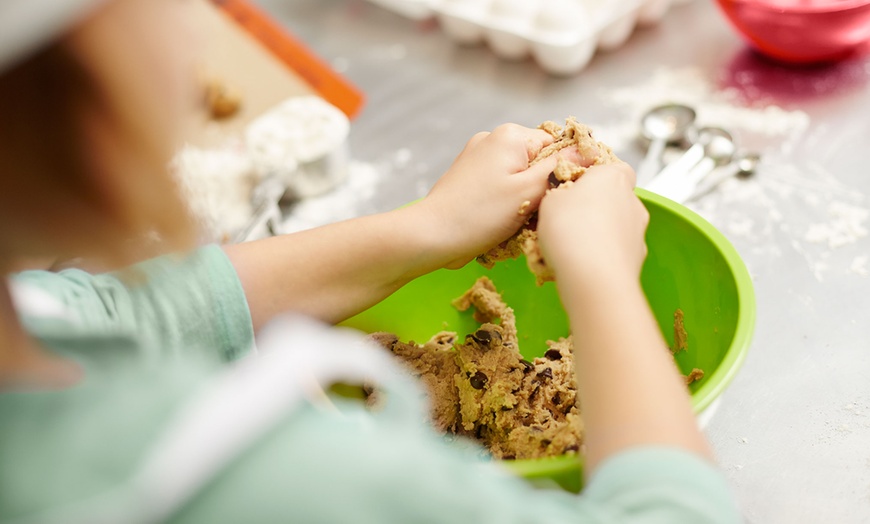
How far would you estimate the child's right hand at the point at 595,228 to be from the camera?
0.46 m

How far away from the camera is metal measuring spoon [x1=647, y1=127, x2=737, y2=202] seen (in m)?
0.75

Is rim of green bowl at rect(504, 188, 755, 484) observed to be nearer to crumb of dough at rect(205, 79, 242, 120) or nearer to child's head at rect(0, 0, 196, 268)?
child's head at rect(0, 0, 196, 268)

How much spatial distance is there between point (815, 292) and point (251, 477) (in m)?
0.64

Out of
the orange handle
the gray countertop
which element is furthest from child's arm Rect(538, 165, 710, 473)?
the orange handle

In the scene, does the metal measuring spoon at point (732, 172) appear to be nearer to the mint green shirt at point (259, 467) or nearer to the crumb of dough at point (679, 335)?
the crumb of dough at point (679, 335)

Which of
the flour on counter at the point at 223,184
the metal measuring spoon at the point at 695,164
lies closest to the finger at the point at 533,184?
the metal measuring spoon at the point at 695,164

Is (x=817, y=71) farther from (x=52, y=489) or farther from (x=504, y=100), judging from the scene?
(x=52, y=489)

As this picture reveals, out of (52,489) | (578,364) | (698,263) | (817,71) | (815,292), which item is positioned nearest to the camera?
(52,489)

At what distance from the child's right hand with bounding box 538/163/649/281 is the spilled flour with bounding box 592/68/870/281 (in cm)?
35

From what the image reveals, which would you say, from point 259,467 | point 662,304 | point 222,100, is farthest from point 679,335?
point 222,100

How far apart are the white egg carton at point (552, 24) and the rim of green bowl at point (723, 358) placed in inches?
20.8

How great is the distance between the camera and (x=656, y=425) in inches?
15.8

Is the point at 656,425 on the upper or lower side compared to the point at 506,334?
upper

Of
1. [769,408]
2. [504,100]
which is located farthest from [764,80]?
[769,408]
